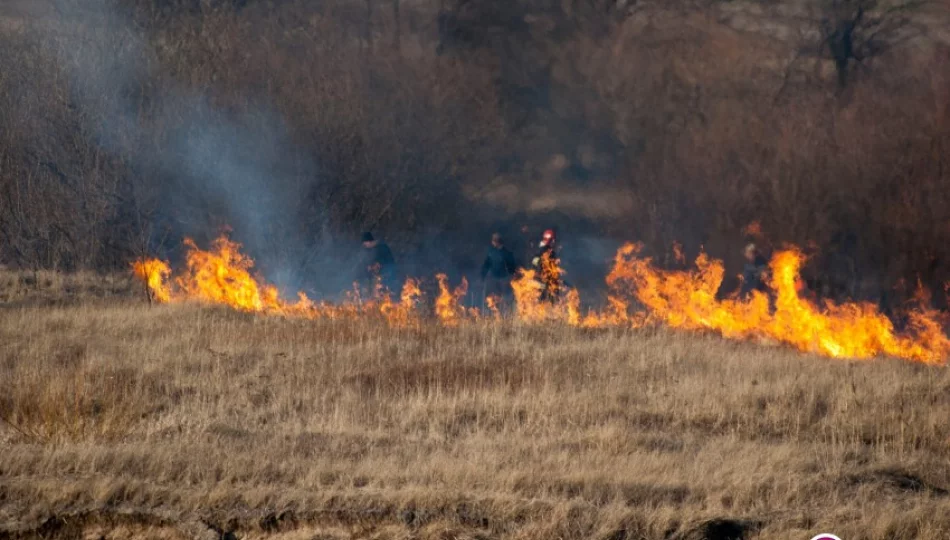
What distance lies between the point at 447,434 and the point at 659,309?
32.6 ft

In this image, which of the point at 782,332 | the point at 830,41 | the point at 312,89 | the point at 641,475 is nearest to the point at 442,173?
the point at 312,89

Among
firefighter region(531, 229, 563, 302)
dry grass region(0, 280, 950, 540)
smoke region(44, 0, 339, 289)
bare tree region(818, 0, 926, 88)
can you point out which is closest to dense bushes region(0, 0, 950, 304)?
smoke region(44, 0, 339, 289)

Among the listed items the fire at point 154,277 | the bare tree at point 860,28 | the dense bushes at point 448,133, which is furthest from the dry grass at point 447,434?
the bare tree at point 860,28

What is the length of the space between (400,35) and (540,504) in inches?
1124

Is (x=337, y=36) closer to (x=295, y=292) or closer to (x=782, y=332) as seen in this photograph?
(x=295, y=292)

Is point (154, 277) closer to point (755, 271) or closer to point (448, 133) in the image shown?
point (755, 271)

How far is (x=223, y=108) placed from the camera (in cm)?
2500

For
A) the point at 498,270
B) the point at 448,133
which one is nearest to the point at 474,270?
the point at 448,133

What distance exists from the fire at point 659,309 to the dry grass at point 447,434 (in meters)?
1.47

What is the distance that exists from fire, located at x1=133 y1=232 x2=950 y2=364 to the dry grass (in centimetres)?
147

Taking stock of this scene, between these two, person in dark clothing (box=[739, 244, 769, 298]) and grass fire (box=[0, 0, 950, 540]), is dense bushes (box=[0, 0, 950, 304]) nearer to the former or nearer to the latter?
grass fire (box=[0, 0, 950, 540])

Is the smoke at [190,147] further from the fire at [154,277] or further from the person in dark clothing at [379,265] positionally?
the person in dark clothing at [379,265]

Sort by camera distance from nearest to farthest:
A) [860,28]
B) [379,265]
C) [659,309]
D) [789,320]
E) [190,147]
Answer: [789,320] → [659,309] → [379,265] → [190,147] → [860,28]

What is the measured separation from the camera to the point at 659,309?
1917 cm
